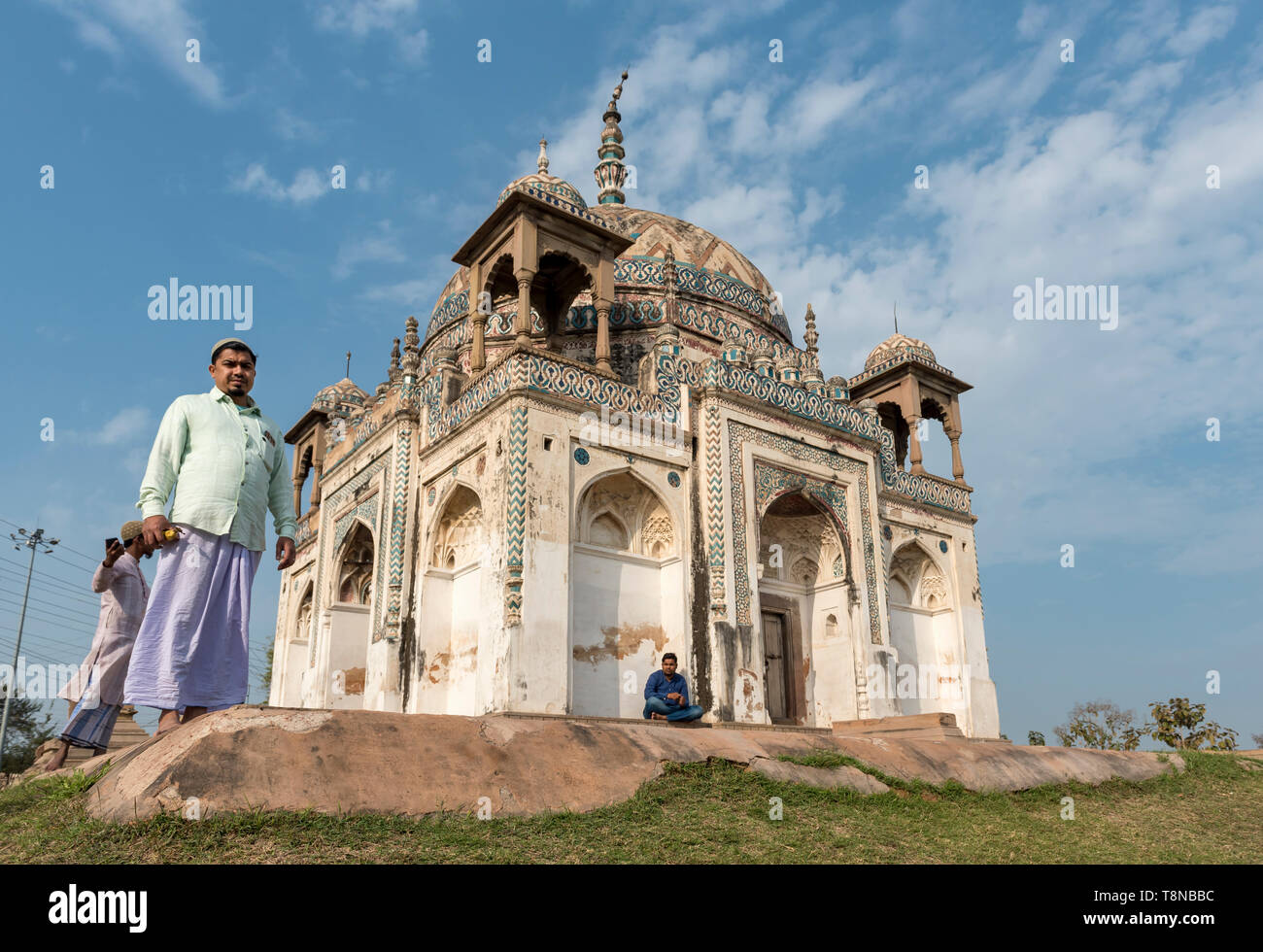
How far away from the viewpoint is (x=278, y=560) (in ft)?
16.2

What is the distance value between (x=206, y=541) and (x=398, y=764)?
1.48 metres

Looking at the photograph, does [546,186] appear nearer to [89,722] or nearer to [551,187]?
[551,187]

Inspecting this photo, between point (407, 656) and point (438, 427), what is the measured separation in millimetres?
3432

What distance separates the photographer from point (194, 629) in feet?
15.0

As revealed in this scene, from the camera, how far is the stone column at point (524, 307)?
1245 cm

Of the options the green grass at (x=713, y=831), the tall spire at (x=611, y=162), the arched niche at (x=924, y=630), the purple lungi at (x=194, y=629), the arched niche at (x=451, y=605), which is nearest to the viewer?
the green grass at (x=713, y=831)

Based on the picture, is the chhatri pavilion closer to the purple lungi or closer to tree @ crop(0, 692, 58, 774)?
the purple lungi

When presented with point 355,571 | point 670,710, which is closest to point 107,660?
point 670,710

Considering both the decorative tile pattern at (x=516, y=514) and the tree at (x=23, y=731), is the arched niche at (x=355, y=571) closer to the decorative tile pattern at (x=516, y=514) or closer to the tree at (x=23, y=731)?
the decorative tile pattern at (x=516, y=514)

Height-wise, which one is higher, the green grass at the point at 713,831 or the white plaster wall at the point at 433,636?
the white plaster wall at the point at 433,636

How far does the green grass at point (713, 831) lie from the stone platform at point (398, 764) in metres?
0.12

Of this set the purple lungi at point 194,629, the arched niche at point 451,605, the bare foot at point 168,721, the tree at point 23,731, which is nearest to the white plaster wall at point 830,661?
the arched niche at point 451,605
